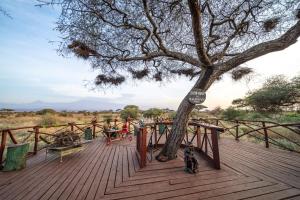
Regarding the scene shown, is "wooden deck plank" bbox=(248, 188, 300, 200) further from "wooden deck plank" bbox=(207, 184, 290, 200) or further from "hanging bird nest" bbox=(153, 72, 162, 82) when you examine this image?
"hanging bird nest" bbox=(153, 72, 162, 82)

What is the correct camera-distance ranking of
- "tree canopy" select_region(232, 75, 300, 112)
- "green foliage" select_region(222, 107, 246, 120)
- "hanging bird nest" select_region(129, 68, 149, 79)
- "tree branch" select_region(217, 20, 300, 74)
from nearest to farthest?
"tree branch" select_region(217, 20, 300, 74) → "hanging bird nest" select_region(129, 68, 149, 79) → "tree canopy" select_region(232, 75, 300, 112) → "green foliage" select_region(222, 107, 246, 120)

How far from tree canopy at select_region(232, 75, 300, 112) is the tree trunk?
41.9 ft

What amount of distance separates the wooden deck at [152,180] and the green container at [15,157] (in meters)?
0.24

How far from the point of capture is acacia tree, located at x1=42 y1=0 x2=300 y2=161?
3.23 m

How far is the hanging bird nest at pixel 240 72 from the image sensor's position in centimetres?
Answer: 437

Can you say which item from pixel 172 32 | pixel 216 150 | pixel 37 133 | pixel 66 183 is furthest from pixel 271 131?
pixel 37 133

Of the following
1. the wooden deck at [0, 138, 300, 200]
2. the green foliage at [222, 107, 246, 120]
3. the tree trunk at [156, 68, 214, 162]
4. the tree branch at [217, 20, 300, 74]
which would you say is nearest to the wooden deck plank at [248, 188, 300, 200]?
the wooden deck at [0, 138, 300, 200]

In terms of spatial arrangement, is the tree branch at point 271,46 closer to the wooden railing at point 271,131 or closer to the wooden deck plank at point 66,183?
the wooden railing at point 271,131

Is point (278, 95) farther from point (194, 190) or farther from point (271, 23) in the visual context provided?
point (194, 190)

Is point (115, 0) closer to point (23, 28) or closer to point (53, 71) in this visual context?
point (23, 28)

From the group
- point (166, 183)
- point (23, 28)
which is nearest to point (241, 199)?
point (166, 183)

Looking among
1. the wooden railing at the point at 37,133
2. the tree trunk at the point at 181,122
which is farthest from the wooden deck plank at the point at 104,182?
the wooden railing at the point at 37,133

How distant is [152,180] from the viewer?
2.83 metres

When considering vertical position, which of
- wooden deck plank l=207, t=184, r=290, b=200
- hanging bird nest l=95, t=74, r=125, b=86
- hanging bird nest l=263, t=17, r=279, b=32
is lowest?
wooden deck plank l=207, t=184, r=290, b=200
